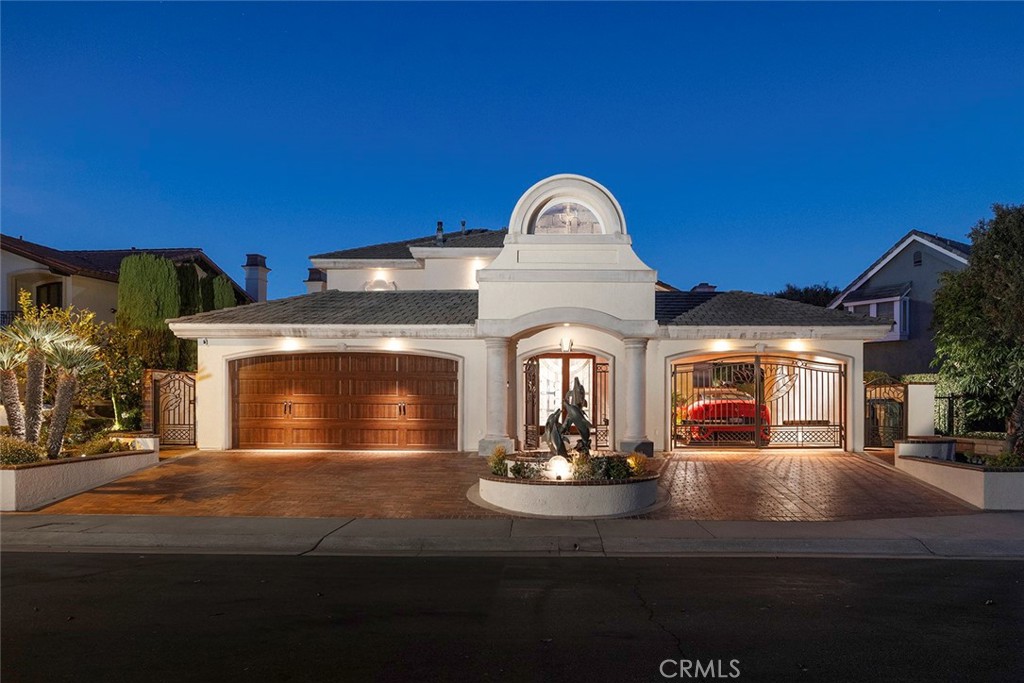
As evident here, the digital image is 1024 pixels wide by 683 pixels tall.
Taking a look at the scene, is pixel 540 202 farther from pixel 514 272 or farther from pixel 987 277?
pixel 987 277

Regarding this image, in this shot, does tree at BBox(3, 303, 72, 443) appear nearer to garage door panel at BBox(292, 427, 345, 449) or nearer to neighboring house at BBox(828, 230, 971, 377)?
garage door panel at BBox(292, 427, 345, 449)

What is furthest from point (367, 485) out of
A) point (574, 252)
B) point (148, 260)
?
point (148, 260)

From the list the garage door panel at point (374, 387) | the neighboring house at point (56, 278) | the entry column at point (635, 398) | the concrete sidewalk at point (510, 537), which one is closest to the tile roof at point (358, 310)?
the garage door panel at point (374, 387)

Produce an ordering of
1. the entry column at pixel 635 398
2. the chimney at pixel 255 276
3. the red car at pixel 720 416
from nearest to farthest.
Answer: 1. the entry column at pixel 635 398
2. the red car at pixel 720 416
3. the chimney at pixel 255 276

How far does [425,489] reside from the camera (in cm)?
1314

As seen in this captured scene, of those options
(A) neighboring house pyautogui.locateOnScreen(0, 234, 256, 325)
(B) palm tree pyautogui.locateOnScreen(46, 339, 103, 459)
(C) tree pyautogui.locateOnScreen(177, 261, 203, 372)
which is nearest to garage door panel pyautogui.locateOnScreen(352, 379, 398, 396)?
(B) palm tree pyautogui.locateOnScreen(46, 339, 103, 459)

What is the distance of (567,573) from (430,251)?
19845 millimetres

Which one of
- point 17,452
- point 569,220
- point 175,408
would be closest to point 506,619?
point 17,452

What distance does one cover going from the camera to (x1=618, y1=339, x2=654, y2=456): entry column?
1686cm

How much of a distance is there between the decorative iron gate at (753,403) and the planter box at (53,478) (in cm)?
1323

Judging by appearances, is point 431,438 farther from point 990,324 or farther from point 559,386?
point 990,324

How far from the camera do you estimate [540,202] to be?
17.1 meters

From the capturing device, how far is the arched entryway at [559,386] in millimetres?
18828
